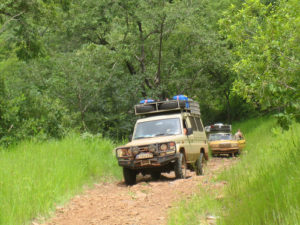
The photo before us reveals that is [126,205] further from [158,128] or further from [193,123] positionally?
[193,123]

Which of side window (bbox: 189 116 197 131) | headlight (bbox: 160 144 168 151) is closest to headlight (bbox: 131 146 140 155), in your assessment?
headlight (bbox: 160 144 168 151)

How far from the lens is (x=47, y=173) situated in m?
8.30

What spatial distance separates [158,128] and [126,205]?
4359 millimetres

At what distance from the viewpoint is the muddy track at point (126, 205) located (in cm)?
627

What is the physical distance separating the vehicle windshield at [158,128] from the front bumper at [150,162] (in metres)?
1.30

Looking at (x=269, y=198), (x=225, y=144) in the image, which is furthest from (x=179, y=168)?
(x=225, y=144)

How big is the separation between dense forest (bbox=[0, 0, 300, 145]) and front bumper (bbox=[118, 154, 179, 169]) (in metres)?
2.62

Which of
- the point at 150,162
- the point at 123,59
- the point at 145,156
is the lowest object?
the point at 150,162

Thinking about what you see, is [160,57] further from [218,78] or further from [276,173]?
[276,173]

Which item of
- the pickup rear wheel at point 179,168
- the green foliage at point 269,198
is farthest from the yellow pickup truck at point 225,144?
the green foliage at point 269,198

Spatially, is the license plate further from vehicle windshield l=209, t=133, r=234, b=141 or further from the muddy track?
vehicle windshield l=209, t=133, r=234, b=141

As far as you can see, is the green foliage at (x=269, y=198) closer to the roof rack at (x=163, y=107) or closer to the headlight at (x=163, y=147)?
the headlight at (x=163, y=147)

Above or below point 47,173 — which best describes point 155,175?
below

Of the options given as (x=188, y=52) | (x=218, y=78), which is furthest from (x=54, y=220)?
(x=218, y=78)
